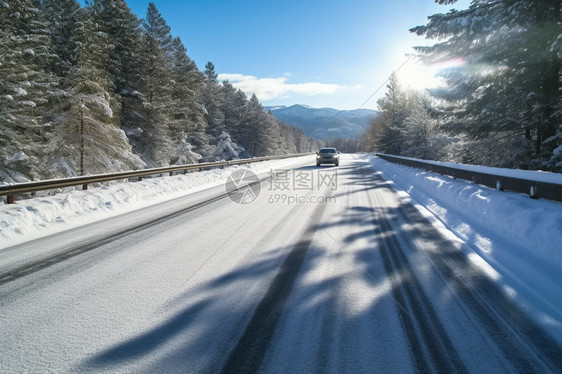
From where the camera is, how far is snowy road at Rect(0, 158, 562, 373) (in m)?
2.33

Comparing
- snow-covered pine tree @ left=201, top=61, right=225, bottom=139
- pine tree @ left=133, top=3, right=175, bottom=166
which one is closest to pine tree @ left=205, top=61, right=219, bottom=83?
snow-covered pine tree @ left=201, top=61, right=225, bottom=139

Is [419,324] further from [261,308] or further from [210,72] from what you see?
[210,72]

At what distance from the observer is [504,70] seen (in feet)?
45.9

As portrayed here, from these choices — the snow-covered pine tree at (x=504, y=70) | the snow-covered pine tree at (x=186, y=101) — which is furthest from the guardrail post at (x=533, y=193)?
the snow-covered pine tree at (x=186, y=101)

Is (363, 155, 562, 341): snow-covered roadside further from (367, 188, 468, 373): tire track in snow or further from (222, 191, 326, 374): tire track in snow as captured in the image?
(222, 191, 326, 374): tire track in snow

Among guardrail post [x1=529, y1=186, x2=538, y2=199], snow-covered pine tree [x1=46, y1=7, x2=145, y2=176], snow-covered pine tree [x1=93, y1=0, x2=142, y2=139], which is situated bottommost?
guardrail post [x1=529, y1=186, x2=538, y2=199]

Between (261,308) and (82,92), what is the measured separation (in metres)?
21.6

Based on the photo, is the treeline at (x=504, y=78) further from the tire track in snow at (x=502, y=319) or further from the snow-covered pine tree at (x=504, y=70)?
the tire track in snow at (x=502, y=319)

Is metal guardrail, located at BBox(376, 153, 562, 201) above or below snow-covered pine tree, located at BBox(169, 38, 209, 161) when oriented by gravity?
below

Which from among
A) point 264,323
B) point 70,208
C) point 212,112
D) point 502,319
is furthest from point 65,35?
point 502,319

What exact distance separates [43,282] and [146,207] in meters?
5.40

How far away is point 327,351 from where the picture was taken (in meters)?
2.41

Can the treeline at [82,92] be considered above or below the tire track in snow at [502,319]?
above

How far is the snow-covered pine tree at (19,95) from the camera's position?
15445 millimetres
